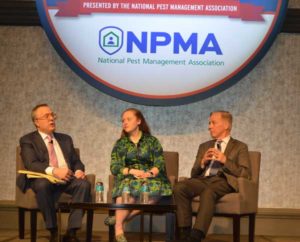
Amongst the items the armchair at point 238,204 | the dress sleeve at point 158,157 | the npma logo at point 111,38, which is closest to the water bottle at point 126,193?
the dress sleeve at point 158,157

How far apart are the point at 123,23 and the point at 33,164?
166 centimetres

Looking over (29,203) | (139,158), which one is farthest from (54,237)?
(139,158)

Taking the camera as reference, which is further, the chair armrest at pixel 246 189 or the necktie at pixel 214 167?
the necktie at pixel 214 167

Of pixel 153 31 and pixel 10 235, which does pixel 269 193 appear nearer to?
pixel 153 31

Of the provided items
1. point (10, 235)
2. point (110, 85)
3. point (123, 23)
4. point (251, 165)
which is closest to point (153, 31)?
point (123, 23)

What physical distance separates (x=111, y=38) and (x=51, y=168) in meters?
1.52

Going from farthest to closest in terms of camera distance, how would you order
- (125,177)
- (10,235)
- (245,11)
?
1. (245,11)
2. (10,235)
3. (125,177)

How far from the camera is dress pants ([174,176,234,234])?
4617mm

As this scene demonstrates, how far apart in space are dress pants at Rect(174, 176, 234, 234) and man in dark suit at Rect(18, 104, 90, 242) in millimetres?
729

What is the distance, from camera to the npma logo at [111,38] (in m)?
5.74

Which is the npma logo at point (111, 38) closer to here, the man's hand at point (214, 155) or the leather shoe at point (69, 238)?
the man's hand at point (214, 155)

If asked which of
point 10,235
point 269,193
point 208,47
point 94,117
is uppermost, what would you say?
point 208,47

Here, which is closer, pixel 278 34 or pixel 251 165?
pixel 251 165

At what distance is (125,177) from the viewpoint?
15.8ft
